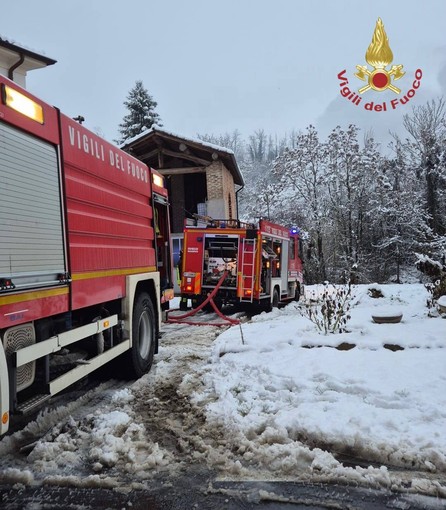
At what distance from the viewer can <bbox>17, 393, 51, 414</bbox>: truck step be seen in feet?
9.82

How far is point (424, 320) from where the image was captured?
718 centimetres

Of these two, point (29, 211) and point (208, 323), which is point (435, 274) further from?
point (29, 211)

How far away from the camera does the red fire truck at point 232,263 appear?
39.9 feet

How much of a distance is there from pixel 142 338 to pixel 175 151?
53.1 feet

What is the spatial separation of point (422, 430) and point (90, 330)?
3.05 meters

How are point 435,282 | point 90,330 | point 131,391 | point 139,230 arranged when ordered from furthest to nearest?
point 435,282 → point 139,230 → point 131,391 → point 90,330

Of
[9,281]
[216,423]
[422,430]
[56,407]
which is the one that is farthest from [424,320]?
[9,281]

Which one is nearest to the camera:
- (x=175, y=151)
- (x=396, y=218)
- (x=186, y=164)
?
(x=175, y=151)

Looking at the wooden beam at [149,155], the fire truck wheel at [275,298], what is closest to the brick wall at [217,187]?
the wooden beam at [149,155]

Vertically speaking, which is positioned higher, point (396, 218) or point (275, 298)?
point (396, 218)

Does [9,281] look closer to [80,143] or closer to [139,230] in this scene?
[80,143]

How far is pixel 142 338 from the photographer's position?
584 cm

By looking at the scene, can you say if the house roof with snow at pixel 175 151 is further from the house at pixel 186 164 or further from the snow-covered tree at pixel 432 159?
the snow-covered tree at pixel 432 159

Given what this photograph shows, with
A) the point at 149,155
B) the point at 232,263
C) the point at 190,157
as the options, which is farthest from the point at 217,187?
the point at 232,263
